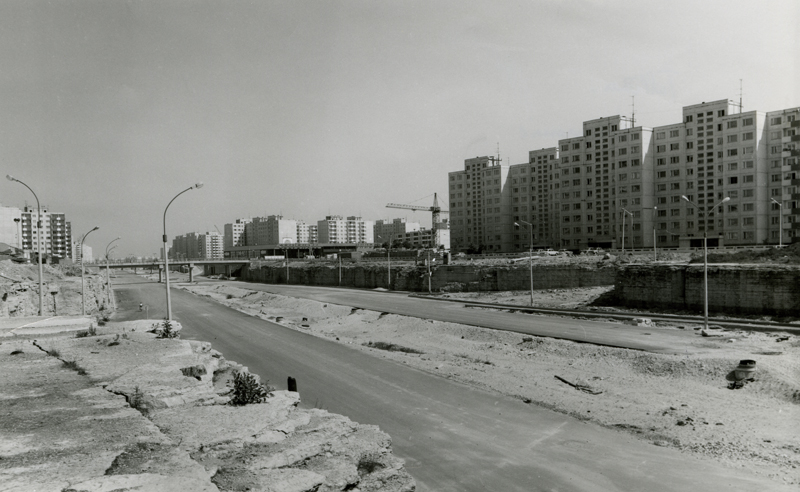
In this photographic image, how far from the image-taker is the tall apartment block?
7300cm

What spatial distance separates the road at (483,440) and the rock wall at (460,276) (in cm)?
3518

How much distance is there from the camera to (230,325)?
134 ft

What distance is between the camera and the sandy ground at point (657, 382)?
14117 millimetres

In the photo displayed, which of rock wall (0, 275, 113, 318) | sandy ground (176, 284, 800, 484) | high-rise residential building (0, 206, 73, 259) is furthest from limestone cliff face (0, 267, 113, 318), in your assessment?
high-rise residential building (0, 206, 73, 259)

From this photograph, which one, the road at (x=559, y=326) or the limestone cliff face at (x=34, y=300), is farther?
the limestone cliff face at (x=34, y=300)

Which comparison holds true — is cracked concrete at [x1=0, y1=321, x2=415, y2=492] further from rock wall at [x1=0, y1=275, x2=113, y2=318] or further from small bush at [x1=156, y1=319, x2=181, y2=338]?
rock wall at [x1=0, y1=275, x2=113, y2=318]

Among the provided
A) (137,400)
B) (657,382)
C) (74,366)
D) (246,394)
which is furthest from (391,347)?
(137,400)

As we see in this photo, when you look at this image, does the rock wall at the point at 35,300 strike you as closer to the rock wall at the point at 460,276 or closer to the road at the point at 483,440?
the road at the point at 483,440

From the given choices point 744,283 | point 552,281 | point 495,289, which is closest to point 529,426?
point 744,283

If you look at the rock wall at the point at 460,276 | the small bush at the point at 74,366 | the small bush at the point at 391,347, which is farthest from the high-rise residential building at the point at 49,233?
the small bush at the point at 74,366

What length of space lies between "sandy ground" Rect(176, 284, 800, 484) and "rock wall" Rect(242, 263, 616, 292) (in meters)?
20.9

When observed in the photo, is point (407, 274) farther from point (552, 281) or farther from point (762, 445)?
point (762, 445)

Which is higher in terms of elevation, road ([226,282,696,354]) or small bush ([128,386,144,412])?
small bush ([128,386,144,412])

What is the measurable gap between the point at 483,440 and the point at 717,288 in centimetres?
3208
